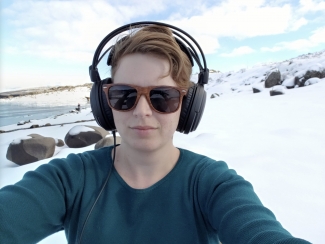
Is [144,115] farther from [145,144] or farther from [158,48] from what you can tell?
[158,48]

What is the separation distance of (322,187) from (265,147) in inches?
48.1

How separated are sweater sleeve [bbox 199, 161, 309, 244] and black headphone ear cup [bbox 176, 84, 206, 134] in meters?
0.26

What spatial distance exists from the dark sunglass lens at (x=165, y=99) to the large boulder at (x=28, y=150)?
3665mm

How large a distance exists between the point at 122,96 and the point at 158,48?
0.82 ft

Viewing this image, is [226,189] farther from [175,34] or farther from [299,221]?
[299,221]

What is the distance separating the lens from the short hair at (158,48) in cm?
103

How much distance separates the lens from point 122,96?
104cm

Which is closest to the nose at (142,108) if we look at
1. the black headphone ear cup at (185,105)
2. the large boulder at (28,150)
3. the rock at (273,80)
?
the black headphone ear cup at (185,105)

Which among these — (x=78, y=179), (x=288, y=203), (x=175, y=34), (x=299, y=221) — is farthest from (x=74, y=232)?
(x=288, y=203)

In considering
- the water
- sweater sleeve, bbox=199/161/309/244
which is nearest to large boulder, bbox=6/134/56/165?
sweater sleeve, bbox=199/161/309/244

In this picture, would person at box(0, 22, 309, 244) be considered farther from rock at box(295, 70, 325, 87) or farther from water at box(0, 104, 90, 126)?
water at box(0, 104, 90, 126)

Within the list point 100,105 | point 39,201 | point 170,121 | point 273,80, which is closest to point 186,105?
point 170,121

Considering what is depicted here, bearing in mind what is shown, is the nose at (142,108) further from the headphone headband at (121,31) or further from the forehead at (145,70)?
the headphone headband at (121,31)

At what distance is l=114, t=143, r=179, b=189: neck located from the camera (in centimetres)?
105
